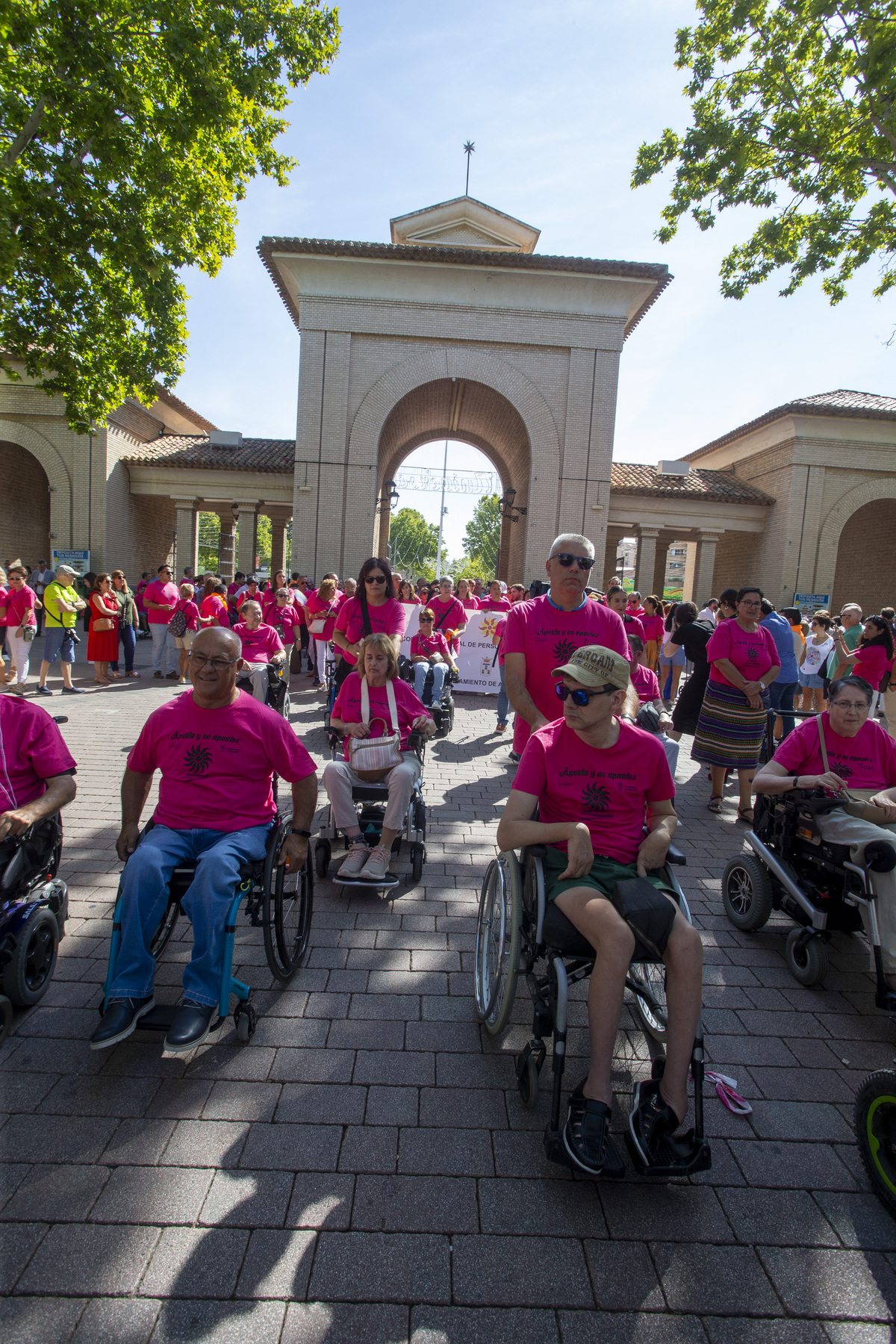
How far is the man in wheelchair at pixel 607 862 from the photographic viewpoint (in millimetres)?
2266

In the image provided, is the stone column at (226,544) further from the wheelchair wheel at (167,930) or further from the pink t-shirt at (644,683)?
the wheelchair wheel at (167,930)

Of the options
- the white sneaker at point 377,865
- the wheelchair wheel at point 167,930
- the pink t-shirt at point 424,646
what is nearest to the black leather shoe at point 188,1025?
the wheelchair wheel at point 167,930

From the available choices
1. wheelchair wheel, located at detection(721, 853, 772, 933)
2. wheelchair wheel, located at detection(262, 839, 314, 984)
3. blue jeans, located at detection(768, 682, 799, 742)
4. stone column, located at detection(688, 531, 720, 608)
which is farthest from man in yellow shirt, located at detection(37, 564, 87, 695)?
stone column, located at detection(688, 531, 720, 608)

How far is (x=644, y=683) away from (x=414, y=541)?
3799 inches

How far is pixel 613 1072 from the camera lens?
9.28ft

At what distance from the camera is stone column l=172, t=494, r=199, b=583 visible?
24.7 metres

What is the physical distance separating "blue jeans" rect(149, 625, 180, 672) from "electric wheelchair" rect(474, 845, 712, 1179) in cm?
1019

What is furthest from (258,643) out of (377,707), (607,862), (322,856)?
(607,862)

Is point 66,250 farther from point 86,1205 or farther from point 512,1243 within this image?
point 512,1243

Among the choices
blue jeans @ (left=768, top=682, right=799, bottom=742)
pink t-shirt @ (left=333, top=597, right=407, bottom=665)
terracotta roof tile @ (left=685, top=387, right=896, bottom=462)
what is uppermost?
terracotta roof tile @ (left=685, top=387, right=896, bottom=462)

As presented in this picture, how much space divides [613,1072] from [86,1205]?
1847mm

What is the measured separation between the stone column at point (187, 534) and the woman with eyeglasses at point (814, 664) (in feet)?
64.0

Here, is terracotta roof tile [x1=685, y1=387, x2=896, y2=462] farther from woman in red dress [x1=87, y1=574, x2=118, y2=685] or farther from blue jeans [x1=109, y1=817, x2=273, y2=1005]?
blue jeans [x1=109, y1=817, x2=273, y2=1005]

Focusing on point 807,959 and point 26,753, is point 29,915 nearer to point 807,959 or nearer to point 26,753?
point 26,753
